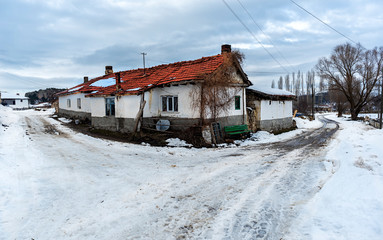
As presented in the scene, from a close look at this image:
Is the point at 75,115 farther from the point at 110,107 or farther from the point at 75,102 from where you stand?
the point at 110,107

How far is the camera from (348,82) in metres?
39.9

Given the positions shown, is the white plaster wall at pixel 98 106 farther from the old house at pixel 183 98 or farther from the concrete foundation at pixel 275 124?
the concrete foundation at pixel 275 124

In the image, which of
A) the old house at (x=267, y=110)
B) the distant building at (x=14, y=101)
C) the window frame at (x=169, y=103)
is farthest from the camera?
the distant building at (x=14, y=101)

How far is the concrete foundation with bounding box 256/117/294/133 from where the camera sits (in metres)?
20.2

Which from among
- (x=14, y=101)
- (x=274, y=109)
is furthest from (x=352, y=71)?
(x=14, y=101)

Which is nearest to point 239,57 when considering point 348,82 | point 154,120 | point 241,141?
point 241,141

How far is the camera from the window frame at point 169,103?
1597 centimetres

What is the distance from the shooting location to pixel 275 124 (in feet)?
72.2

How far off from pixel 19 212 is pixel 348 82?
4750 centimetres

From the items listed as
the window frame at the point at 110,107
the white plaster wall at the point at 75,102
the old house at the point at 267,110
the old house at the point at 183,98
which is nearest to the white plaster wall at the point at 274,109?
the old house at the point at 267,110

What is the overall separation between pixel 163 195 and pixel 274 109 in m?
18.3

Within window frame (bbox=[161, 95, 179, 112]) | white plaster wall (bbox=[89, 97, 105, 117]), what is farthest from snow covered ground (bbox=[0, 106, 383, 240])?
white plaster wall (bbox=[89, 97, 105, 117])

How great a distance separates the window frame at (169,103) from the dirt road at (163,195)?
632cm

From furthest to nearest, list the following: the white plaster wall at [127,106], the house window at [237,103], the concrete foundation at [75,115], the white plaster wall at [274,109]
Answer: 1. the concrete foundation at [75,115]
2. the white plaster wall at [274,109]
3. the house window at [237,103]
4. the white plaster wall at [127,106]
